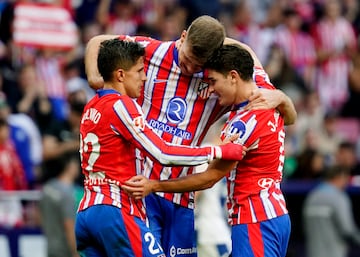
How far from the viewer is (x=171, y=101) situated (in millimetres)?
9609

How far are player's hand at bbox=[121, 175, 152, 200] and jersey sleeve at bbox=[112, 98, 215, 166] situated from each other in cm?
24

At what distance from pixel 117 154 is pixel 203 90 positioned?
1047 mm

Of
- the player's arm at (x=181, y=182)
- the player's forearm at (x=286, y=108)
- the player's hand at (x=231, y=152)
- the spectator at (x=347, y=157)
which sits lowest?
the spectator at (x=347, y=157)

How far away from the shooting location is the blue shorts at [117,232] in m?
8.82

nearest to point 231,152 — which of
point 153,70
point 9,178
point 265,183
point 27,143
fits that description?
point 265,183

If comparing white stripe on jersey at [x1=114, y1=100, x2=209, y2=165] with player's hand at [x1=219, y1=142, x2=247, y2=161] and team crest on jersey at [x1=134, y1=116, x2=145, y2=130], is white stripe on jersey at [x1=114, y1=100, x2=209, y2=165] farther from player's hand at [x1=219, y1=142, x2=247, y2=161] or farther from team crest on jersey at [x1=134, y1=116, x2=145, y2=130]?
player's hand at [x1=219, y1=142, x2=247, y2=161]

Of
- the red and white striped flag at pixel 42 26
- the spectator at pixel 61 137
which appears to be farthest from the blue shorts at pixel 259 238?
the red and white striped flag at pixel 42 26

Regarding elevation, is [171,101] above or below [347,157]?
above

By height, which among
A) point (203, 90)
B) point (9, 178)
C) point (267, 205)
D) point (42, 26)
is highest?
point (42, 26)

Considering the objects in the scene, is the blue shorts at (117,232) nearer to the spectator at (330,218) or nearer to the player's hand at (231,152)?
the player's hand at (231,152)

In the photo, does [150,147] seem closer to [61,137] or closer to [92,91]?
[61,137]

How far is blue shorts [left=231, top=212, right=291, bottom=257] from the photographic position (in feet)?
29.8

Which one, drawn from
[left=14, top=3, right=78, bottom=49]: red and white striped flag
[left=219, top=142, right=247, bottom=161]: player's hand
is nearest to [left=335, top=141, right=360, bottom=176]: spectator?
[left=14, top=3, right=78, bottom=49]: red and white striped flag

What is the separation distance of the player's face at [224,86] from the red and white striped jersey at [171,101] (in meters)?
0.33
